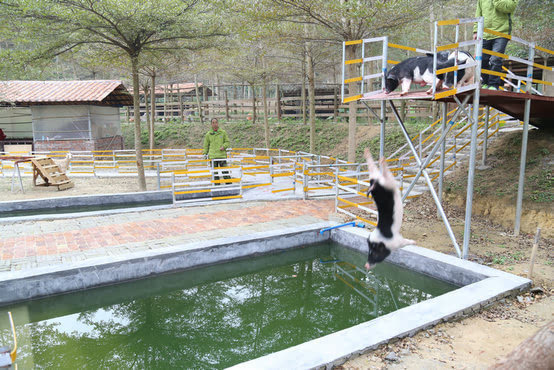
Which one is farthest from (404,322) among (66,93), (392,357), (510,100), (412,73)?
(66,93)

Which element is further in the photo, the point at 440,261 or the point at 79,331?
the point at 440,261

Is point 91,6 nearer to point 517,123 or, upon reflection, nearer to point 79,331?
point 79,331

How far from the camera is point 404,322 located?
4.11 metres

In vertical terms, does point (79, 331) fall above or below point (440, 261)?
below

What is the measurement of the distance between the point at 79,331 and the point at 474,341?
5093 mm

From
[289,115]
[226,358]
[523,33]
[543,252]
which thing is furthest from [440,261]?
[289,115]

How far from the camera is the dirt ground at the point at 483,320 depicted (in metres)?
3.60

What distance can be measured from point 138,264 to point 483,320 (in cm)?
507

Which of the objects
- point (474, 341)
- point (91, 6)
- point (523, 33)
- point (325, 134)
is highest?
point (523, 33)

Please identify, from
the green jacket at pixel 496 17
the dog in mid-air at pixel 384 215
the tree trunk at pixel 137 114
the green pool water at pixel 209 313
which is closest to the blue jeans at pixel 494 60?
the green jacket at pixel 496 17

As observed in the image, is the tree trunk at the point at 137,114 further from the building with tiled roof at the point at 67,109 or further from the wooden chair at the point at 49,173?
the building with tiled roof at the point at 67,109

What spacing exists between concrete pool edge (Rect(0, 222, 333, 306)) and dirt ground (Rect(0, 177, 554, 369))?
2.77m

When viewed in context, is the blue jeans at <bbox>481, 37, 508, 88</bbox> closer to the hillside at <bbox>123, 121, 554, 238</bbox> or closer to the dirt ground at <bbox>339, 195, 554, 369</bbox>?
the hillside at <bbox>123, 121, 554, 238</bbox>

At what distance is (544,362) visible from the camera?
174 centimetres
